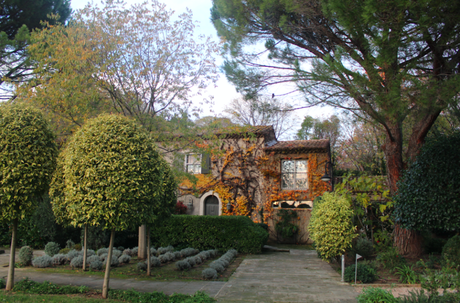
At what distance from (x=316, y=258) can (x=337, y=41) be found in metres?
7.99

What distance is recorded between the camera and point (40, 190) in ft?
21.9

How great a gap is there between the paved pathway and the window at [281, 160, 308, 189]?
7.46 metres

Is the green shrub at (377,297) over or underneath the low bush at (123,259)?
over

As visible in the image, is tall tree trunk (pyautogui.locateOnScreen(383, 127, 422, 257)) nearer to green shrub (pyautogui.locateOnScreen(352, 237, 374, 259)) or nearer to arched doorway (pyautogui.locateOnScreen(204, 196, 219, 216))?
green shrub (pyautogui.locateOnScreen(352, 237, 374, 259))

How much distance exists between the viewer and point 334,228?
8.45m

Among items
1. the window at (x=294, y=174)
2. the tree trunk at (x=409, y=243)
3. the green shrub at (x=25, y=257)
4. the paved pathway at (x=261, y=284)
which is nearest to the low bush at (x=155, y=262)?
the paved pathway at (x=261, y=284)

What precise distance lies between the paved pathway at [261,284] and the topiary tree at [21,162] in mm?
1817

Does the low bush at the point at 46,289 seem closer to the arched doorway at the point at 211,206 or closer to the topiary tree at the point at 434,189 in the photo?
the topiary tree at the point at 434,189

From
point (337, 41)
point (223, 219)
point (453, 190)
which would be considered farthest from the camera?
point (223, 219)

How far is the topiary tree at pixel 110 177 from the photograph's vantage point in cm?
558

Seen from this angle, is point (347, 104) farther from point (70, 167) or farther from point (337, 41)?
point (70, 167)

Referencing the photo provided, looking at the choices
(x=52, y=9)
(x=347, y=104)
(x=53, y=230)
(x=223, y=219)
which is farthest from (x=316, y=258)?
(x=52, y=9)

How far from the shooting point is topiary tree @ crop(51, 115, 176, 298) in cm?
558

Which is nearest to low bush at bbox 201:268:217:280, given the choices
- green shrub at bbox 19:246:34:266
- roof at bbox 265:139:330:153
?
green shrub at bbox 19:246:34:266
